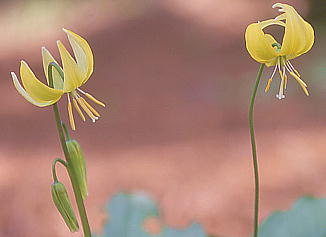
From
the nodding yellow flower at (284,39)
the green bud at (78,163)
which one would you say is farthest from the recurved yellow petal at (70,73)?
the nodding yellow flower at (284,39)

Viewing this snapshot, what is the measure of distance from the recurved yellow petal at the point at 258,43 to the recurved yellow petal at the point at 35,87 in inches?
12.7

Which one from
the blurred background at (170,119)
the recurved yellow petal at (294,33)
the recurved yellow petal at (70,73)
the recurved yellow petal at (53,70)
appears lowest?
the recurved yellow petal at (70,73)

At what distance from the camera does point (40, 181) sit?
3.49 meters

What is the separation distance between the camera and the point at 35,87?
3.50ft

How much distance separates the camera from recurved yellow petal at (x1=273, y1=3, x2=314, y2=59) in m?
1.09

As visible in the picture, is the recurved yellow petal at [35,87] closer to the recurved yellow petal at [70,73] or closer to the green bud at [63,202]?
the recurved yellow petal at [70,73]

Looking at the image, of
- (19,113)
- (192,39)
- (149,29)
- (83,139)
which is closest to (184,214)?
(83,139)

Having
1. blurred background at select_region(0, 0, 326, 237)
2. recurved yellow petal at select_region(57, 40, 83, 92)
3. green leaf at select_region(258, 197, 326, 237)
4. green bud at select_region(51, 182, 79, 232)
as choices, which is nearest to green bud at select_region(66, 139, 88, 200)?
green bud at select_region(51, 182, 79, 232)

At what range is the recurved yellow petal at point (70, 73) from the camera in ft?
3.55

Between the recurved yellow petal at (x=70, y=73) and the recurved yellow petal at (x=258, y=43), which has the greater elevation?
the recurved yellow petal at (x=258, y=43)

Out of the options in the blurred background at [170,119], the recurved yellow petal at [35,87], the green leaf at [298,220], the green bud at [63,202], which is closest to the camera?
the recurved yellow petal at [35,87]

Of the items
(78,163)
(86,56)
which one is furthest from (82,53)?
(78,163)

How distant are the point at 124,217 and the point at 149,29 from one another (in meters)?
4.36

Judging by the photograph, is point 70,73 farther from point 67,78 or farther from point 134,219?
point 134,219
